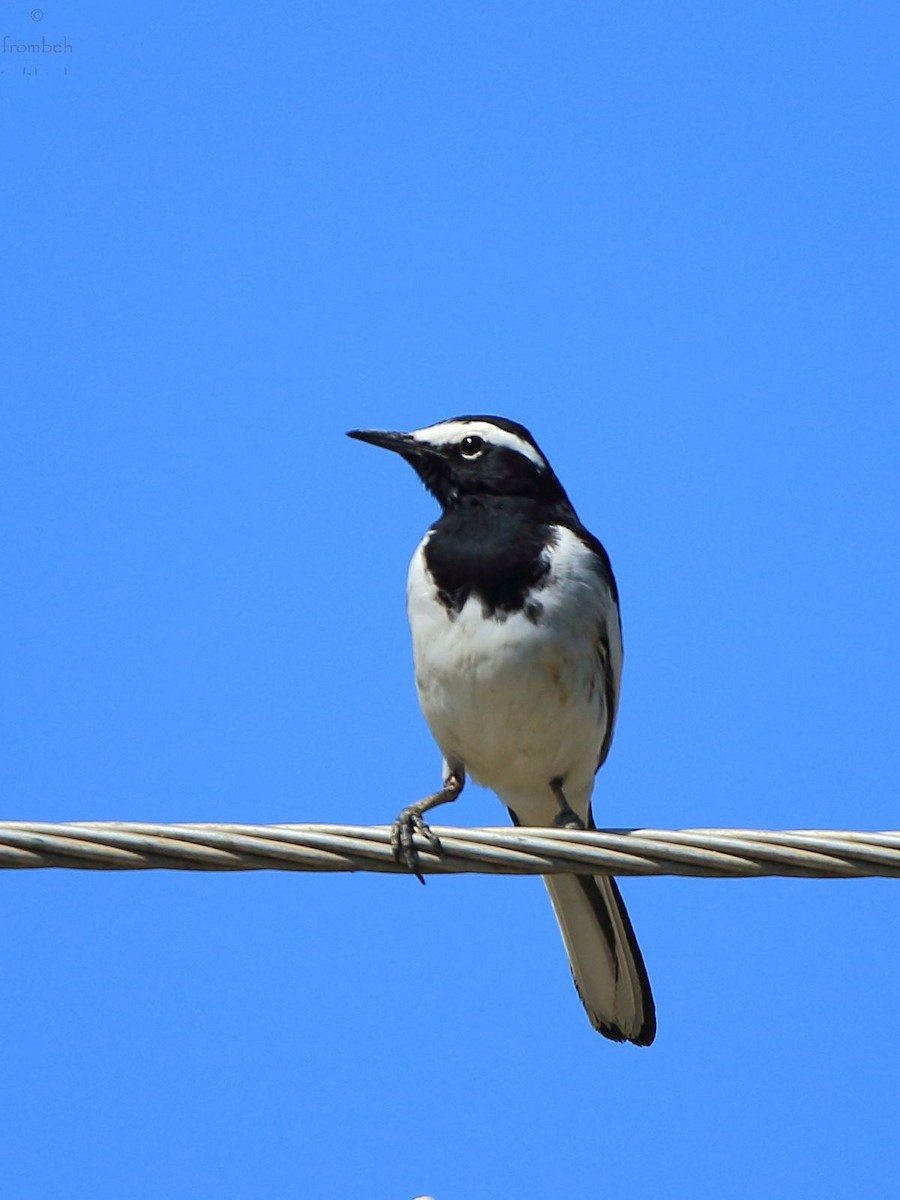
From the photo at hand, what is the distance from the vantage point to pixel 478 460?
7.75 m

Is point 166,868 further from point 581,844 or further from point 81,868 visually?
point 581,844

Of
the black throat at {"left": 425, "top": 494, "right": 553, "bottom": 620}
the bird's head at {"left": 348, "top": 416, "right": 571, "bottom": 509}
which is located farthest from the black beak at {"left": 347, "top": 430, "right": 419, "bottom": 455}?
the black throat at {"left": 425, "top": 494, "right": 553, "bottom": 620}

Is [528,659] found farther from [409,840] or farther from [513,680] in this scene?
[409,840]

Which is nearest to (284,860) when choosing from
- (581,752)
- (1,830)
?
(1,830)

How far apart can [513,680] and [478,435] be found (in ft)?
4.48

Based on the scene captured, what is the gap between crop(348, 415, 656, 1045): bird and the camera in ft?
23.1

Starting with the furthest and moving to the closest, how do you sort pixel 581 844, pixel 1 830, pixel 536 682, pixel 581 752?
pixel 581 752
pixel 536 682
pixel 581 844
pixel 1 830

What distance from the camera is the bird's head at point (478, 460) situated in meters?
7.67

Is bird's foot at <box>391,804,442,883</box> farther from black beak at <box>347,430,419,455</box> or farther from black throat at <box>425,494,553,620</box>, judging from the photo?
black beak at <box>347,430,419,455</box>

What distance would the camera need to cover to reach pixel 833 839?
4.59 m

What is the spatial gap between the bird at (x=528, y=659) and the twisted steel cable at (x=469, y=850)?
6.60 feet

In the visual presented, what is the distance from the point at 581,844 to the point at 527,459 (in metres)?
3.27

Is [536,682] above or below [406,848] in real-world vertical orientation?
above

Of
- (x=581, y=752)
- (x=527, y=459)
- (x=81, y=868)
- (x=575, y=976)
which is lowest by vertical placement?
(x=81, y=868)
